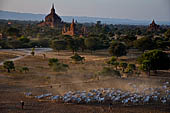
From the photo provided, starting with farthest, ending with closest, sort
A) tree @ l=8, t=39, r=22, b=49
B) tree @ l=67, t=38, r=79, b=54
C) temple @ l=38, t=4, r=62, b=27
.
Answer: temple @ l=38, t=4, r=62, b=27
tree @ l=8, t=39, r=22, b=49
tree @ l=67, t=38, r=79, b=54

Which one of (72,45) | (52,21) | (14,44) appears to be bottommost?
(14,44)

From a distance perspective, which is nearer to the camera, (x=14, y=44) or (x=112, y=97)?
(x=112, y=97)

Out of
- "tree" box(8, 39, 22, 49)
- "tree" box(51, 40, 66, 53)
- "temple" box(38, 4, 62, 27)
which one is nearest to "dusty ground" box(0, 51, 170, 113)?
"tree" box(51, 40, 66, 53)

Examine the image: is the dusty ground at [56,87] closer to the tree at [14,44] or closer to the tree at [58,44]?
the tree at [58,44]

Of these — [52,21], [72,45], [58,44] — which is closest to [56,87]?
[72,45]

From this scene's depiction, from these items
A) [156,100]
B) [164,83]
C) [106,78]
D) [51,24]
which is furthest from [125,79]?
[51,24]

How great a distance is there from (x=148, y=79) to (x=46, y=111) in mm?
11190

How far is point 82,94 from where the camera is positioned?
14844mm

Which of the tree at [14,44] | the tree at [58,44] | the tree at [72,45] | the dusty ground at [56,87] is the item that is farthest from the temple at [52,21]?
the dusty ground at [56,87]

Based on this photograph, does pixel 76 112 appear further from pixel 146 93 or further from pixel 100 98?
pixel 146 93

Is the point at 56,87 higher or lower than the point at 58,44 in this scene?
lower

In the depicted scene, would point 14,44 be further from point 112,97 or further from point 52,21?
point 52,21

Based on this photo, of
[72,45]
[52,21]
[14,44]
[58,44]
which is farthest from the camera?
[52,21]

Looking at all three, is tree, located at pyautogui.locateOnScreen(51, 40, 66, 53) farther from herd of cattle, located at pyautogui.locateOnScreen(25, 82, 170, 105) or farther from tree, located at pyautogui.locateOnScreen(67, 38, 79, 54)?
herd of cattle, located at pyautogui.locateOnScreen(25, 82, 170, 105)
